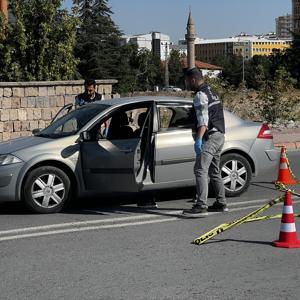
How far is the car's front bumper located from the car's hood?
10.2 inches

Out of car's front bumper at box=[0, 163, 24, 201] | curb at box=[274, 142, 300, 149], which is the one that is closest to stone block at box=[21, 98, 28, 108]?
curb at box=[274, 142, 300, 149]

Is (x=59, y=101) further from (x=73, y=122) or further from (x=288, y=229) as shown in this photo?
(x=288, y=229)

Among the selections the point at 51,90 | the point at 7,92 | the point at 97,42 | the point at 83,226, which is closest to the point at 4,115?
the point at 7,92

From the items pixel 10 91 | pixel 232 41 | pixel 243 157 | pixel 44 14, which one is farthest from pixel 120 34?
pixel 232 41

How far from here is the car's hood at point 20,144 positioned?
25.6 feet

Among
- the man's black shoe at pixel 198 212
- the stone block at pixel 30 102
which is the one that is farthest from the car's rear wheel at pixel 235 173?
the stone block at pixel 30 102

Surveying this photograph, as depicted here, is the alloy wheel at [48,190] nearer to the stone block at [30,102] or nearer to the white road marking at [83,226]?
the white road marking at [83,226]

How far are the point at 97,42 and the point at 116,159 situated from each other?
2648 inches

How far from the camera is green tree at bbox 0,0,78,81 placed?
19.9 metres

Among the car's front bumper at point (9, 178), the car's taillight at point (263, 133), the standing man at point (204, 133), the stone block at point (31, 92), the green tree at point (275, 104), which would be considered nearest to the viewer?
the standing man at point (204, 133)

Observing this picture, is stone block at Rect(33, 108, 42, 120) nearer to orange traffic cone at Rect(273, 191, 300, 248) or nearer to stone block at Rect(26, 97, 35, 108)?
stone block at Rect(26, 97, 35, 108)

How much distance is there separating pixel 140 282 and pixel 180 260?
722 mm

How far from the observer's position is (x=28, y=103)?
15609 millimetres

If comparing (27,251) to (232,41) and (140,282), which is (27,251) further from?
(232,41)
